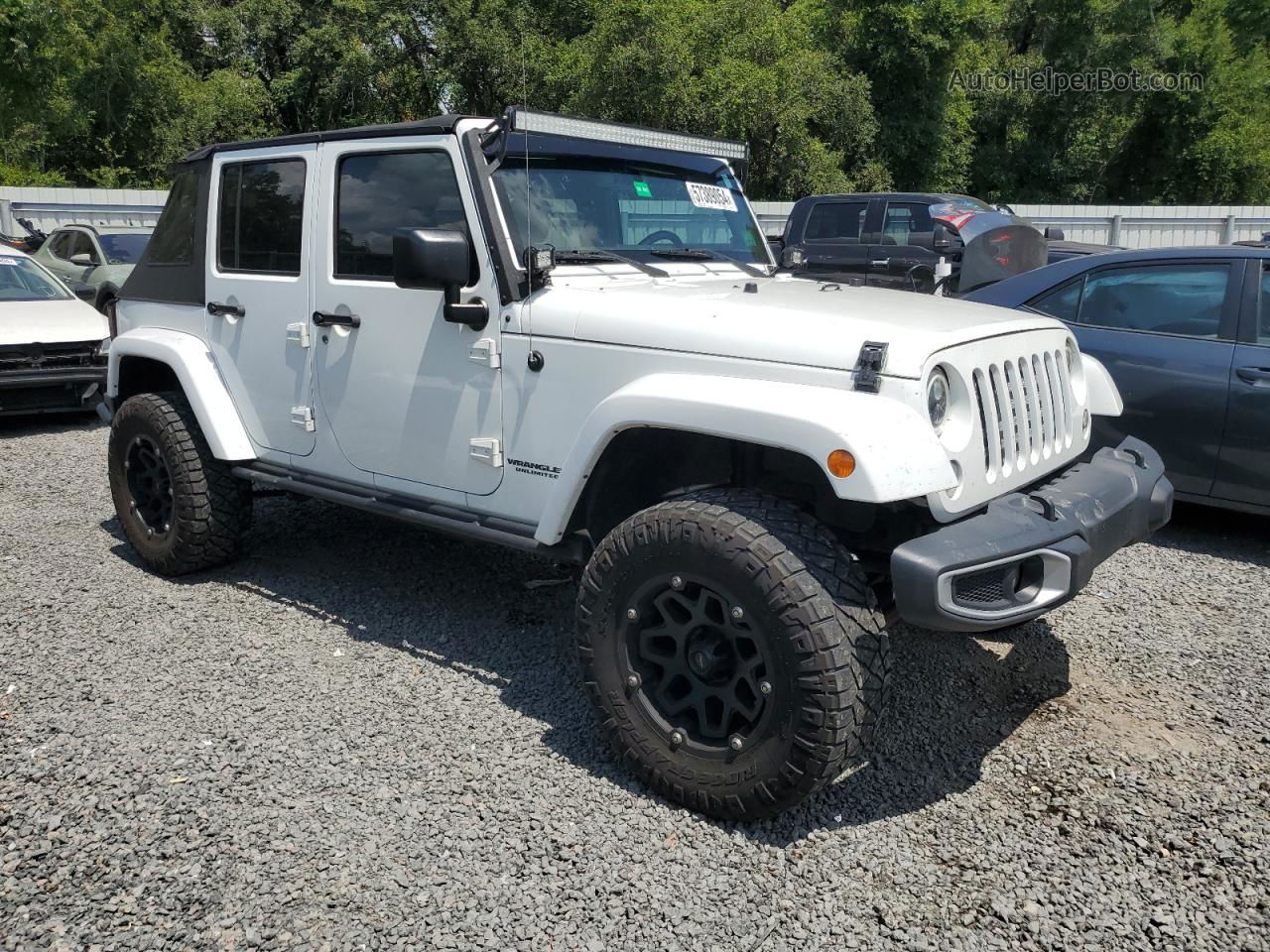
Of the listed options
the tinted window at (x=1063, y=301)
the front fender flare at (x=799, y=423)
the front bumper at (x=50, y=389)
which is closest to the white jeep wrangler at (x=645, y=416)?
the front fender flare at (x=799, y=423)

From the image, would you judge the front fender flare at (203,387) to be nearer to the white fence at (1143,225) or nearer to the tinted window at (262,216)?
the tinted window at (262,216)

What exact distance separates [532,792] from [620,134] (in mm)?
2460

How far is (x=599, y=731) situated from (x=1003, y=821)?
4.18 ft

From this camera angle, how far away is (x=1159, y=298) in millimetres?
5895

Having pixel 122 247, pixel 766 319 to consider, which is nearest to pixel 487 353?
pixel 766 319

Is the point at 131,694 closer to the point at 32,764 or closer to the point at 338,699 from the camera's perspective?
the point at 32,764

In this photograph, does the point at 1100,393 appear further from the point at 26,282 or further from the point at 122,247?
the point at 122,247

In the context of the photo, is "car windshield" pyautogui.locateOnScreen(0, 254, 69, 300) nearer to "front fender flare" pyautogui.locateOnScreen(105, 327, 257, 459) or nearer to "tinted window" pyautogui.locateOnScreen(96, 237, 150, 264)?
"tinted window" pyautogui.locateOnScreen(96, 237, 150, 264)

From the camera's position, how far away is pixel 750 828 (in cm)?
319

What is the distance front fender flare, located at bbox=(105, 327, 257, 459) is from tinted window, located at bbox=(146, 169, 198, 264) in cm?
39

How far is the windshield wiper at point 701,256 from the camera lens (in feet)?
13.9

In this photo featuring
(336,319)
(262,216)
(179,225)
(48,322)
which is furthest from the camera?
(48,322)

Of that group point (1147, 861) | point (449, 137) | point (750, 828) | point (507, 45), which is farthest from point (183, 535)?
point (507, 45)

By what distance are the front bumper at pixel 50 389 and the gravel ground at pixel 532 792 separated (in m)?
4.31
